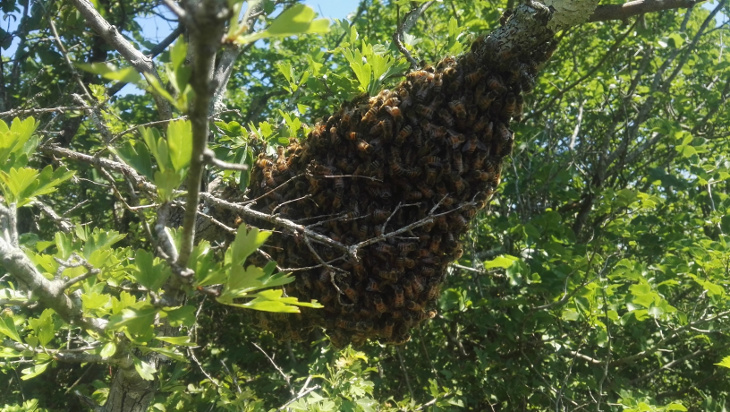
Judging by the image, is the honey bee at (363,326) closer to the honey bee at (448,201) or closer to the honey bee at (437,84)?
the honey bee at (448,201)

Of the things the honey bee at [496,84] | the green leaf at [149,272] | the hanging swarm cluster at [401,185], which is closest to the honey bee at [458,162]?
the hanging swarm cluster at [401,185]

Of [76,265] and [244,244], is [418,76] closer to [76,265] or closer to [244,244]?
[244,244]

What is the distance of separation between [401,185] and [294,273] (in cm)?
42

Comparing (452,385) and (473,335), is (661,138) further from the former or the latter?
(452,385)

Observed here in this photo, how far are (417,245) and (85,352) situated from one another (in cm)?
97

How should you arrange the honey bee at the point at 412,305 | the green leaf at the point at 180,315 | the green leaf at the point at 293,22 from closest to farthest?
1. the green leaf at the point at 293,22
2. the green leaf at the point at 180,315
3. the honey bee at the point at 412,305

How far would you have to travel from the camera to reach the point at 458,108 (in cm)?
156

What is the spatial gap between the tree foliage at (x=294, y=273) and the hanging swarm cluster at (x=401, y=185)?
7.4 inches

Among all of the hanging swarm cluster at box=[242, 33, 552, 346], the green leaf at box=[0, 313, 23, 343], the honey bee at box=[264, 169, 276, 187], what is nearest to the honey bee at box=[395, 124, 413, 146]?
the hanging swarm cluster at box=[242, 33, 552, 346]

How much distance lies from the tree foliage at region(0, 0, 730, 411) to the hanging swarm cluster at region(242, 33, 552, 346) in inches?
7.4

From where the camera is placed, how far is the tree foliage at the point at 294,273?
122 centimetres

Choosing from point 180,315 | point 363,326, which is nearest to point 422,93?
point 363,326

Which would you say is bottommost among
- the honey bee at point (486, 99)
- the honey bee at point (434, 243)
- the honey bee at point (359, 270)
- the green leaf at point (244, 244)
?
the honey bee at point (359, 270)

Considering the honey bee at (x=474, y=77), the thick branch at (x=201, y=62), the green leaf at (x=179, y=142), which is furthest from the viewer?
the honey bee at (x=474, y=77)
